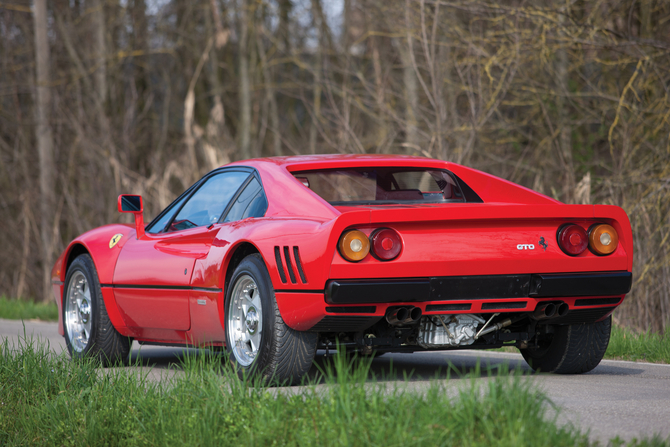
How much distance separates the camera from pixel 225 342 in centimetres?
530

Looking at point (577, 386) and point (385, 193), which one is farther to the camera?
point (385, 193)

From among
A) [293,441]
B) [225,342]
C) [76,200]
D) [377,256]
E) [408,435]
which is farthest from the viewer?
[76,200]

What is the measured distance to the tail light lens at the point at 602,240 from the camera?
16.1 ft

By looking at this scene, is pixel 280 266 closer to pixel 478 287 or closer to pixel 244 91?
pixel 478 287

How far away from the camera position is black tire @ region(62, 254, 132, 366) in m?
6.62

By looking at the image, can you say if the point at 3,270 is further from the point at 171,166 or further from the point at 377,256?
the point at 377,256

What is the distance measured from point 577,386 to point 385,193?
1732 mm

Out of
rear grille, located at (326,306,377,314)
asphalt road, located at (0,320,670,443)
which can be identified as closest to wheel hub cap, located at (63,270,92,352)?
asphalt road, located at (0,320,670,443)

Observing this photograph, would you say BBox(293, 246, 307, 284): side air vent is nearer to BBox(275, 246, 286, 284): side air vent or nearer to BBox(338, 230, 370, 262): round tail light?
BBox(275, 246, 286, 284): side air vent

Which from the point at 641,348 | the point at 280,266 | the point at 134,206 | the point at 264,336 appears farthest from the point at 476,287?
the point at 134,206

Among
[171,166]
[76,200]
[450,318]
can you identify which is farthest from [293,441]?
[76,200]

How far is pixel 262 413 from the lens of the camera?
3.67 m

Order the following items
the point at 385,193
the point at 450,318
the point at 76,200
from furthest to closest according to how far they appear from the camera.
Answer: the point at 76,200 → the point at 385,193 → the point at 450,318

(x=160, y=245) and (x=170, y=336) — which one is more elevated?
(x=160, y=245)
